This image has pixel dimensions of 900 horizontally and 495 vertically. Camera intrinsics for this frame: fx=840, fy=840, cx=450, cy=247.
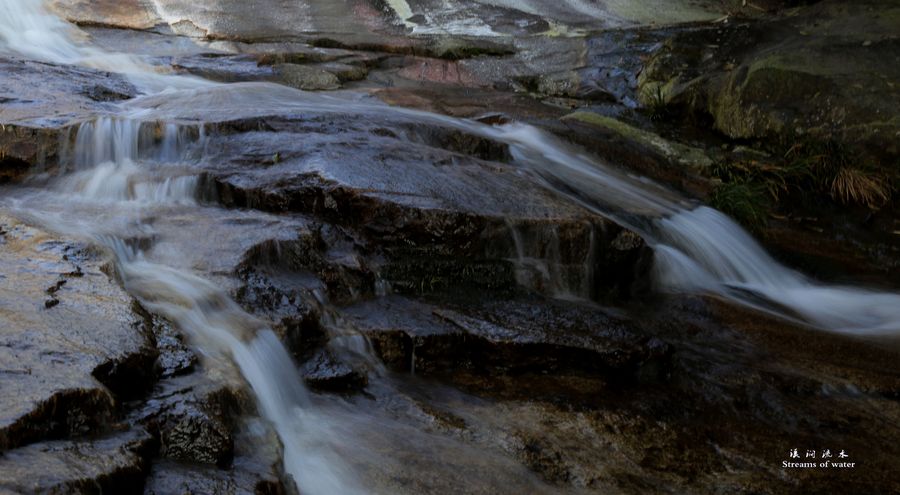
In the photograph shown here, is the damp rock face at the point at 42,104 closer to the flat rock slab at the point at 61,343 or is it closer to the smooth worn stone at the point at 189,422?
the flat rock slab at the point at 61,343

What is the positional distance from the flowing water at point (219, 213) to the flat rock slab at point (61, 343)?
376 millimetres

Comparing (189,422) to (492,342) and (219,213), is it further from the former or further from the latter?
(219,213)

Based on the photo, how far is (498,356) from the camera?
4.79m

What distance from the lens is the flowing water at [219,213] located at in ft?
12.8

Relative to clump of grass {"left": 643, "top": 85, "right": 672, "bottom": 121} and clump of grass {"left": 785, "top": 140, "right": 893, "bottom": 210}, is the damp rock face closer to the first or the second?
clump of grass {"left": 643, "top": 85, "right": 672, "bottom": 121}

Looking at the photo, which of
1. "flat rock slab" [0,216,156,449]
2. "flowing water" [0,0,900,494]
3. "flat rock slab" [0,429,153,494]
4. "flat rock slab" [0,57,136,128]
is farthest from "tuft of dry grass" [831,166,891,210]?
"flat rock slab" [0,429,153,494]

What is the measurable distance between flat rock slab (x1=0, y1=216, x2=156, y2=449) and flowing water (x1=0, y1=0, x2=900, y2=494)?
38cm

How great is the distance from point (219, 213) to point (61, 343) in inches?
93.7

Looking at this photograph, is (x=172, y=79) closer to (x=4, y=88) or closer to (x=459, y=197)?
(x=4, y=88)

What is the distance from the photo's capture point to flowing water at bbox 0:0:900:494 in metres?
3.90

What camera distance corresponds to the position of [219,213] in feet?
17.8

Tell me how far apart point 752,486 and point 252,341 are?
246cm

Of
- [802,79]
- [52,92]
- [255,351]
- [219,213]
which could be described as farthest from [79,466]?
[802,79]

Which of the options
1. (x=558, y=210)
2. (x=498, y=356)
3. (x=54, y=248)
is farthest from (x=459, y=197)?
(x=54, y=248)
